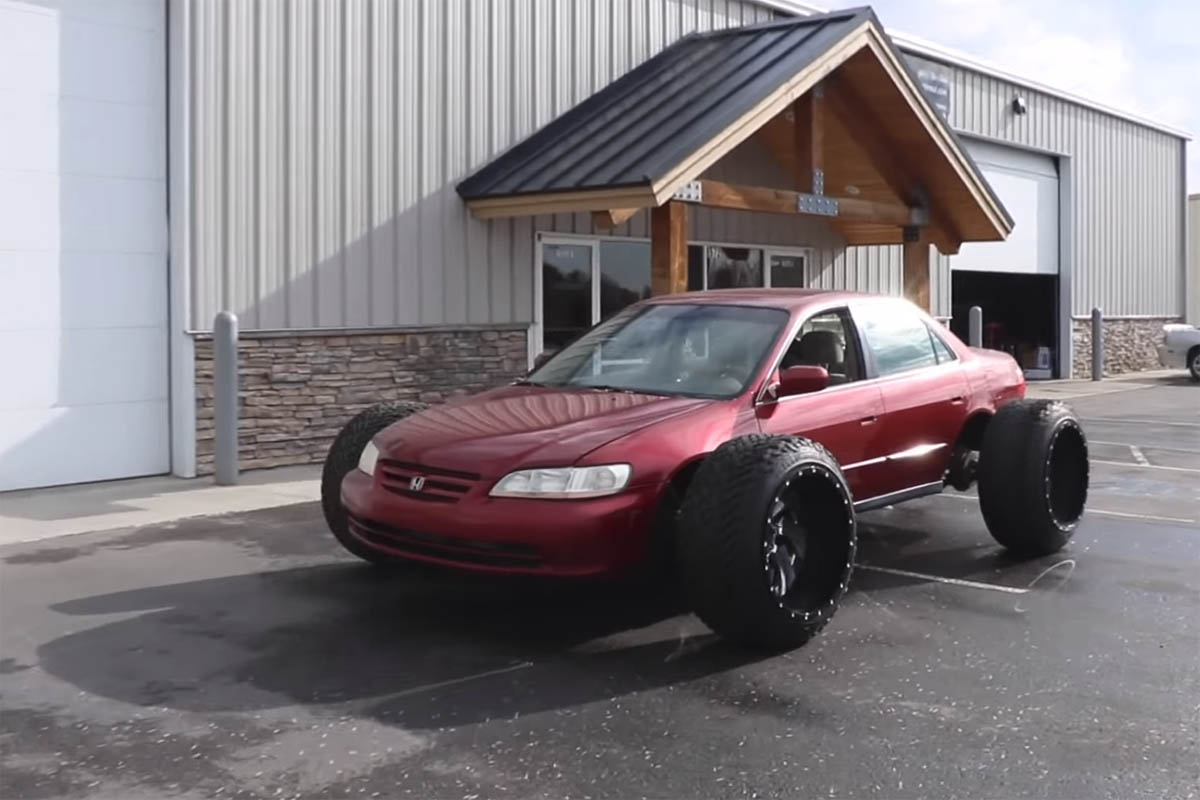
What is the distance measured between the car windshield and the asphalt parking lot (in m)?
1.08

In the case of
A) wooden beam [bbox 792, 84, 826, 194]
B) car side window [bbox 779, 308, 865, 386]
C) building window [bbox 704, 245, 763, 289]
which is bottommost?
car side window [bbox 779, 308, 865, 386]

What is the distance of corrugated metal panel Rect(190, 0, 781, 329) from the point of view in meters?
10.7

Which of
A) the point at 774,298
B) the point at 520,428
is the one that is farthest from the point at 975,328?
the point at 520,428

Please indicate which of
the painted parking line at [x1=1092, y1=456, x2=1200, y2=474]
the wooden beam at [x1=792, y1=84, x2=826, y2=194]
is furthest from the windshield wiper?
the wooden beam at [x1=792, y1=84, x2=826, y2=194]

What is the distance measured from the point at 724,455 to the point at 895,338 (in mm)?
2350

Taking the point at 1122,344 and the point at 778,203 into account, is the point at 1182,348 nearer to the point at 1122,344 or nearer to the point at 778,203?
the point at 1122,344

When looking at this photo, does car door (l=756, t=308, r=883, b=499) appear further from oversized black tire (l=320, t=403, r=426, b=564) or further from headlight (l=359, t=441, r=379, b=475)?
oversized black tire (l=320, t=403, r=426, b=564)

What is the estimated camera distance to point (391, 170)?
11969mm

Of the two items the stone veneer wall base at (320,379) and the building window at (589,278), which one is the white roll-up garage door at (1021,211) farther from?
the stone veneer wall base at (320,379)

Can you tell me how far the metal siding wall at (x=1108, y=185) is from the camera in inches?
868

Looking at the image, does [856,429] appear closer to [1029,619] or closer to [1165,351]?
[1029,619]

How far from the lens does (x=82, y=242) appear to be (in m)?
10.1

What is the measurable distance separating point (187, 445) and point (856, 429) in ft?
19.5

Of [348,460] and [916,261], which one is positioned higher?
[916,261]
